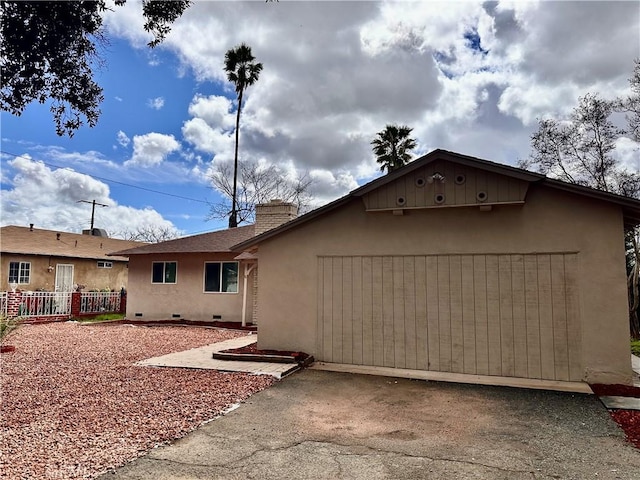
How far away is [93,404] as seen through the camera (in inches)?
215

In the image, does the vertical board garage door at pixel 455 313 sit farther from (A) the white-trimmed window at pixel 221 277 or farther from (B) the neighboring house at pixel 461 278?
(A) the white-trimmed window at pixel 221 277

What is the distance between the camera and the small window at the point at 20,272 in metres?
18.8

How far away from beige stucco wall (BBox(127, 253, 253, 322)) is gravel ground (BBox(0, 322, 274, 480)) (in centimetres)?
540

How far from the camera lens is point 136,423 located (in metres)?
4.75

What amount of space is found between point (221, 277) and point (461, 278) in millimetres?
10577

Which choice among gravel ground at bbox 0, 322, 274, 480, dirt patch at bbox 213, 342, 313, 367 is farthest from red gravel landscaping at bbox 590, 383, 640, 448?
dirt patch at bbox 213, 342, 313, 367

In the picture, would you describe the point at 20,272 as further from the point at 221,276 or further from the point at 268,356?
the point at 268,356

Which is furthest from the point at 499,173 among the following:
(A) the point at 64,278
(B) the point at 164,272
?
(A) the point at 64,278

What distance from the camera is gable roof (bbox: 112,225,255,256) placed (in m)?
15.8

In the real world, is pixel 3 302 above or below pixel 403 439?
above

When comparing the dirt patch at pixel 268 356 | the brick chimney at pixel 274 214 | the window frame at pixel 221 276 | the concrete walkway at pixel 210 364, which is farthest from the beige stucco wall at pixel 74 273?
the dirt patch at pixel 268 356

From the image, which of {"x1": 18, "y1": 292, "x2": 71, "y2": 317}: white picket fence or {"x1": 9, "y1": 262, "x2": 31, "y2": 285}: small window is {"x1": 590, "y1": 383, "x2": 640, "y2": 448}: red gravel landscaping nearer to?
{"x1": 18, "y1": 292, "x2": 71, "y2": 317}: white picket fence

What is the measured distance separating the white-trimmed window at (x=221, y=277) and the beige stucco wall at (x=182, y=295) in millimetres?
161

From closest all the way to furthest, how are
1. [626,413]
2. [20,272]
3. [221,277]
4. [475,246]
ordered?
[626,413]
[475,246]
[221,277]
[20,272]
